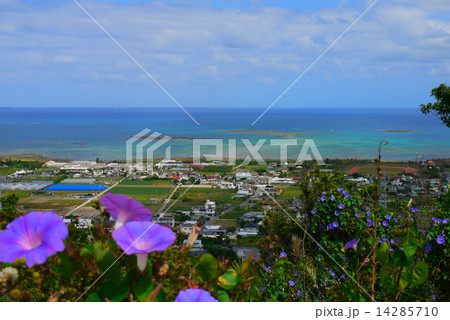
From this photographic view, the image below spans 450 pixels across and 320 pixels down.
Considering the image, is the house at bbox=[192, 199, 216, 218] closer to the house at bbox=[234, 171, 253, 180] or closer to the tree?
the house at bbox=[234, 171, 253, 180]

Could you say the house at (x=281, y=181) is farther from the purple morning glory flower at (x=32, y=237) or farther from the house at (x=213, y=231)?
the purple morning glory flower at (x=32, y=237)

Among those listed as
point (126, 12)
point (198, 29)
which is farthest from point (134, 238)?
point (198, 29)

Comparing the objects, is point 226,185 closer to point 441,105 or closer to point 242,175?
point 242,175

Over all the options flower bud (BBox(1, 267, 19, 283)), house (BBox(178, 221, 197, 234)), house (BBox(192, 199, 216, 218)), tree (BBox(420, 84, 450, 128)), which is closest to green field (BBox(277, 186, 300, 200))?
house (BBox(192, 199, 216, 218))


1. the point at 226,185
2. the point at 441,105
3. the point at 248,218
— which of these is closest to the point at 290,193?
the point at 248,218

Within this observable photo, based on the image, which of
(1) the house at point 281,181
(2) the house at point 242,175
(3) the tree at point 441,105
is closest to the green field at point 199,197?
(2) the house at point 242,175
